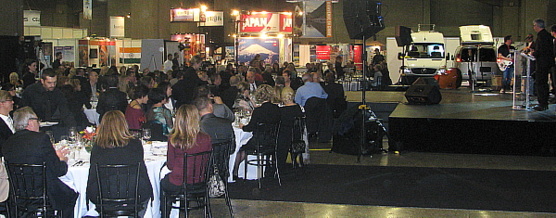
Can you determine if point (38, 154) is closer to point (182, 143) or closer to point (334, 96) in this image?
point (182, 143)

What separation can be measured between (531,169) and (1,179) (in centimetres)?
711

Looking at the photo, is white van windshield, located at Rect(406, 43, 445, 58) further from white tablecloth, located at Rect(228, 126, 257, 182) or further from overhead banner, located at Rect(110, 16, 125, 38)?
white tablecloth, located at Rect(228, 126, 257, 182)

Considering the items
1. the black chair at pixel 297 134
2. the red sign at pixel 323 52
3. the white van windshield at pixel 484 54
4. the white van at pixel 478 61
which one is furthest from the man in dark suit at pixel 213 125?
the red sign at pixel 323 52

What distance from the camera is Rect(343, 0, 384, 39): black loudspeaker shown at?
32.9ft

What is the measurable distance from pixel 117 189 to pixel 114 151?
293 millimetres

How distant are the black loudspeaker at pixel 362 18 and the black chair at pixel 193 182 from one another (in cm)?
505

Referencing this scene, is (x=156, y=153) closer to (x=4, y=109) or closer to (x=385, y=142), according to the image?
(x=4, y=109)

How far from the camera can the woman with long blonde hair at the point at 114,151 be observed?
196 inches

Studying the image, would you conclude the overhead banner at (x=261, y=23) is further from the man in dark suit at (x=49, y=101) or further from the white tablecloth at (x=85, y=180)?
the white tablecloth at (x=85, y=180)

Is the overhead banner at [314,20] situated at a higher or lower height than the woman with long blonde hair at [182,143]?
higher

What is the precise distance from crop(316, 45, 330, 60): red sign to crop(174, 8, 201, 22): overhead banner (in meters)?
5.72

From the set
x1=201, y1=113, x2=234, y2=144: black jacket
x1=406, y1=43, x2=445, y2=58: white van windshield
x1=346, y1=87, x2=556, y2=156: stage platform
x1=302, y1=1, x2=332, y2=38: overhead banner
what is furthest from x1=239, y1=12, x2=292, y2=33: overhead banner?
x1=201, y1=113, x2=234, y2=144: black jacket

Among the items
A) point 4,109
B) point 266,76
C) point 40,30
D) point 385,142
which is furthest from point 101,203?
point 40,30

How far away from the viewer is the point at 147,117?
24.7 ft
